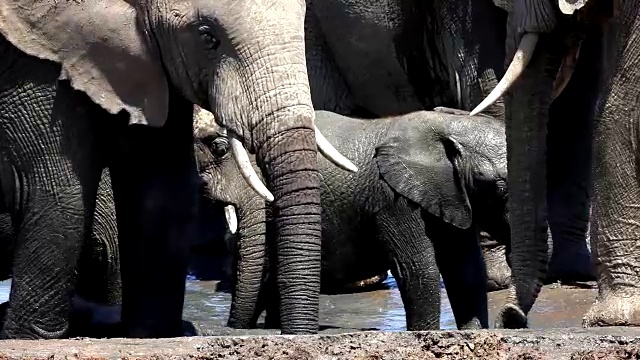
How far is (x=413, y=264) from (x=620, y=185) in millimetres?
1785

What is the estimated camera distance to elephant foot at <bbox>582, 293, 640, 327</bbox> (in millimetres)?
5523

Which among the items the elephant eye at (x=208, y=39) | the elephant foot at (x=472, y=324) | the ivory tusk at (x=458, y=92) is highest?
the ivory tusk at (x=458, y=92)

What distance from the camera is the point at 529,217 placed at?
19.6 feet

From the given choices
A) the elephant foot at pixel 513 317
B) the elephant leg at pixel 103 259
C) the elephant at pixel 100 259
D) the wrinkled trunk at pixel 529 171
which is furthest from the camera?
the elephant leg at pixel 103 259

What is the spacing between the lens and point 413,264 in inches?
287

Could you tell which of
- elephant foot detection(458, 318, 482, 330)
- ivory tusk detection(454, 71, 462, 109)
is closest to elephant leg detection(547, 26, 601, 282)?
ivory tusk detection(454, 71, 462, 109)

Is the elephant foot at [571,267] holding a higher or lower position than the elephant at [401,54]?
lower

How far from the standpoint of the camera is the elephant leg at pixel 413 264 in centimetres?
721

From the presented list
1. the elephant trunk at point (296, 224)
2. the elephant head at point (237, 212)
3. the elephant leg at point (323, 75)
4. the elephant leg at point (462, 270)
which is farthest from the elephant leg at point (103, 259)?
the elephant leg at point (323, 75)

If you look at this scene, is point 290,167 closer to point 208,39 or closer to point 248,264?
point 208,39

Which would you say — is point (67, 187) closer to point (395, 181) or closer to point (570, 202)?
point (395, 181)

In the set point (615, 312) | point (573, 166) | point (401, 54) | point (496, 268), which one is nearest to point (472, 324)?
point (496, 268)

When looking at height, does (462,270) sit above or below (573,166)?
below

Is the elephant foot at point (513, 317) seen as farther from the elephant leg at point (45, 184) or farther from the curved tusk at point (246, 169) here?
the elephant leg at point (45, 184)
